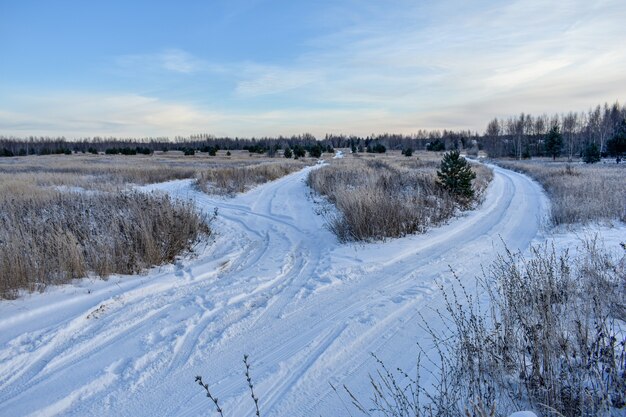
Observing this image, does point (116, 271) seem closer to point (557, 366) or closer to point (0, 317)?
point (0, 317)

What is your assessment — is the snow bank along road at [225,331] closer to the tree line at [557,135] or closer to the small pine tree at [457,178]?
the small pine tree at [457,178]

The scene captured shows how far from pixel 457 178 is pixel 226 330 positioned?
12.4 metres

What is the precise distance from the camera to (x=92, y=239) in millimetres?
6535

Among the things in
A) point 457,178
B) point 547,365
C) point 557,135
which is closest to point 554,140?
point 557,135

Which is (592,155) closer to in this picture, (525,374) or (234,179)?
(234,179)

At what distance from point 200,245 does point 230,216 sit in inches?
194

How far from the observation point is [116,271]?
244 inches

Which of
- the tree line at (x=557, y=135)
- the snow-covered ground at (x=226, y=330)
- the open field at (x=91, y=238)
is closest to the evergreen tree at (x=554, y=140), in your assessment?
the tree line at (x=557, y=135)

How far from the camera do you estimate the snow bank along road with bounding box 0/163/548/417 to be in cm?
324

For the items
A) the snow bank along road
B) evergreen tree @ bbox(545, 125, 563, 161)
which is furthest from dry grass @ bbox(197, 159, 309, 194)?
evergreen tree @ bbox(545, 125, 563, 161)

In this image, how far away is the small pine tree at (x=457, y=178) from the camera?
14.4 meters

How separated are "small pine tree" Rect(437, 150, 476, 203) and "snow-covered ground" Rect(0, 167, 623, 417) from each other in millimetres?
6726

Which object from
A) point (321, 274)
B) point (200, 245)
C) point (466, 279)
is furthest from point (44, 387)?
point (466, 279)

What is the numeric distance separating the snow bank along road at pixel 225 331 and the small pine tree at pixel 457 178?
689 centimetres
